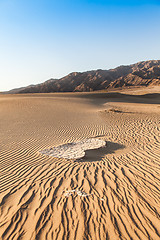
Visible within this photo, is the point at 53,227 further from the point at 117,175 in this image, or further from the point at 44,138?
the point at 44,138

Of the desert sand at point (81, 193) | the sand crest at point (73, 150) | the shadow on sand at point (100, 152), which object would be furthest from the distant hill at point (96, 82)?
the desert sand at point (81, 193)

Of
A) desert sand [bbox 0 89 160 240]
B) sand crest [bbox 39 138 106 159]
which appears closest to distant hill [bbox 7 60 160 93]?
sand crest [bbox 39 138 106 159]

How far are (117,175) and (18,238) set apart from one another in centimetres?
313

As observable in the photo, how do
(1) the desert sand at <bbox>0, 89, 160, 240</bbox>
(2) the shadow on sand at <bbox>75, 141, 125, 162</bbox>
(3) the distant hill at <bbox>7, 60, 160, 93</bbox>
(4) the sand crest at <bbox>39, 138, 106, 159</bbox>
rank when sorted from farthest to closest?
(3) the distant hill at <bbox>7, 60, 160, 93</bbox>, (4) the sand crest at <bbox>39, 138, 106, 159</bbox>, (2) the shadow on sand at <bbox>75, 141, 125, 162</bbox>, (1) the desert sand at <bbox>0, 89, 160, 240</bbox>

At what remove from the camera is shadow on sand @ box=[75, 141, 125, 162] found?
20.1ft

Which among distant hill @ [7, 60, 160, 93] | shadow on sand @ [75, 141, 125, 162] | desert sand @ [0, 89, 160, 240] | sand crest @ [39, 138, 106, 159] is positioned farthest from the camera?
distant hill @ [7, 60, 160, 93]

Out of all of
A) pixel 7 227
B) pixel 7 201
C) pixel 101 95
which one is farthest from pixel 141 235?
pixel 101 95

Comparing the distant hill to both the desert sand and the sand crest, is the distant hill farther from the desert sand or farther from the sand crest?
the desert sand

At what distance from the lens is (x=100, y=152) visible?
6.92 meters

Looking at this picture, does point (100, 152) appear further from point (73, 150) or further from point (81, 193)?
point (81, 193)

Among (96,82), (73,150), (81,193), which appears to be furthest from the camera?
(96,82)

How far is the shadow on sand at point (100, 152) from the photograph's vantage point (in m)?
6.14

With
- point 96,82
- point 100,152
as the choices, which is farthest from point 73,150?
point 96,82

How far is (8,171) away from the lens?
514 centimetres
